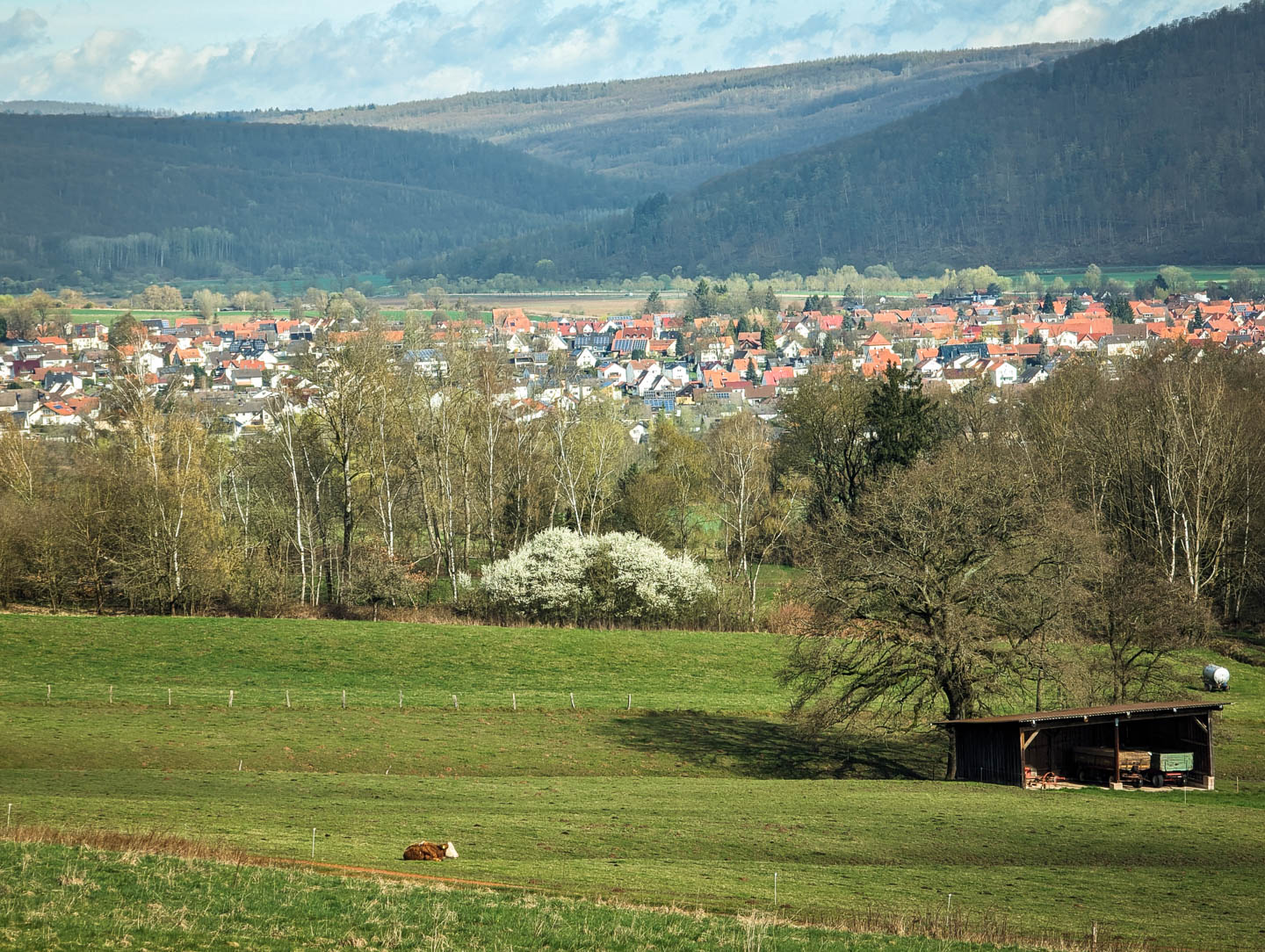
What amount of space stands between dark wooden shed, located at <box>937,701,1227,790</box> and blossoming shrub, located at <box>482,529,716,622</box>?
83.8 feet

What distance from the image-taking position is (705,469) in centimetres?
8262

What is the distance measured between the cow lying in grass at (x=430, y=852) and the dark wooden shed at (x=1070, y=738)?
679 inches

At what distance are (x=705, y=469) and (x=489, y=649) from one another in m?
29.9

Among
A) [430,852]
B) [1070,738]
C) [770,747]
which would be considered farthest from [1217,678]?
[430,852]

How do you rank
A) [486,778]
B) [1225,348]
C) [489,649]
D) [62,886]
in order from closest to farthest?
[62,886], [486,778], [489,649], [1225,348]

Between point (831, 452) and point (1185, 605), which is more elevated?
point (831, 452)

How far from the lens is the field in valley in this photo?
2533 centimetres

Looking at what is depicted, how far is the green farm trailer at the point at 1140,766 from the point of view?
127ft

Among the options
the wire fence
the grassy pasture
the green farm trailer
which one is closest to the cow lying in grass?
the grassy pasture

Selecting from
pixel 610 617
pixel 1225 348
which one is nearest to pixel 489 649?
pixel 610 617

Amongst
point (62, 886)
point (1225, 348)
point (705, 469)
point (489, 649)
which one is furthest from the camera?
point (1225, 348)

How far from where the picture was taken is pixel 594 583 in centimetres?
6475

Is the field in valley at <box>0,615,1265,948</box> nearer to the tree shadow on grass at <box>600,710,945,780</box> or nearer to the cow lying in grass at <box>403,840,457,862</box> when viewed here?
the tree shadow on grass at <box>600,710,945,780</box>

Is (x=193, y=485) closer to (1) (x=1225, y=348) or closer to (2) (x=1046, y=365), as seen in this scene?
(1) (x=1225, y=348)
